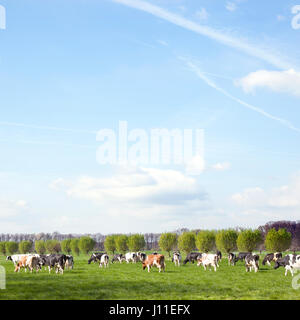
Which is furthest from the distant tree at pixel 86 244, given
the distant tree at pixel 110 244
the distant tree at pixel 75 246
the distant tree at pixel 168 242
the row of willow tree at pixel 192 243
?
the distant tree at pixel 168 242

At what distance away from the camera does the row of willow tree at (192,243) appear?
72.2m

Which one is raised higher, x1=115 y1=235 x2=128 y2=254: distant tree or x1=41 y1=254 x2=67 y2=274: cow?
x1=41 y1=254 x2=67 y2=274: cow

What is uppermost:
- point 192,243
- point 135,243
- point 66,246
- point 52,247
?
point 192,243

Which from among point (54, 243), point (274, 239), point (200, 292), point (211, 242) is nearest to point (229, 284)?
point (200, 292)

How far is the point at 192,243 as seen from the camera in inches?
3457

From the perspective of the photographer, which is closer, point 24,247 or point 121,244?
point 121,244

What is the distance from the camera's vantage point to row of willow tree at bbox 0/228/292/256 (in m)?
72.2

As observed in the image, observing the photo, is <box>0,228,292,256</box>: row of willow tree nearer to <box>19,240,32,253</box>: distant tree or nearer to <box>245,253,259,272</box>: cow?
<box>19,240,32,253</box>: distant tree

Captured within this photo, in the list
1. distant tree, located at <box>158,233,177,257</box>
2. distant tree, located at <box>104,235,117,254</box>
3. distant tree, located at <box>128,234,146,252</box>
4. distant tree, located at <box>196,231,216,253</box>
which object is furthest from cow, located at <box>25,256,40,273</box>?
distant tree, located at <box>104,235,117,254</box>

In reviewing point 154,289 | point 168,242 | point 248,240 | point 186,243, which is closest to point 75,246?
point 168,242

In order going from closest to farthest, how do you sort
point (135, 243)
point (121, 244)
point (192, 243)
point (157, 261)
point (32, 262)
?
point (157, 261), point (32, 262), point (192, 243), point (135, 243), point (121, 244)

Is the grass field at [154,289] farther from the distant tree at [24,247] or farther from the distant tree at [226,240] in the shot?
the distant tree at [24,247]

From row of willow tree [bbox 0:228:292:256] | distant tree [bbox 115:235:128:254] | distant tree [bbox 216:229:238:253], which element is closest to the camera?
row of willow tree [bbox 0:228:292:256]

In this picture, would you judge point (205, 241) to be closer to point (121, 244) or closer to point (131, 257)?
point (121, 244)
